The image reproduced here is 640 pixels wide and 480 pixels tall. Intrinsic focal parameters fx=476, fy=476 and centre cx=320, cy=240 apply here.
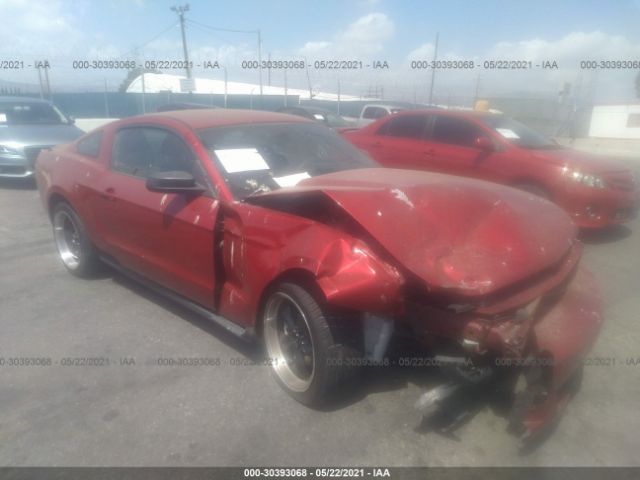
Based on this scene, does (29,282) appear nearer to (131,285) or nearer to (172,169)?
(131,285)

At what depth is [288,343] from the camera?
9.18ft

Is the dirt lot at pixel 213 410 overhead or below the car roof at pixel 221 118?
below

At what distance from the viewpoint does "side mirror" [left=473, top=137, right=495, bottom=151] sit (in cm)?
618

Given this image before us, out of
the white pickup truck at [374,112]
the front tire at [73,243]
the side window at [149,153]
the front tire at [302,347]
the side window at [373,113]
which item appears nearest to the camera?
the front tire at [302,347]

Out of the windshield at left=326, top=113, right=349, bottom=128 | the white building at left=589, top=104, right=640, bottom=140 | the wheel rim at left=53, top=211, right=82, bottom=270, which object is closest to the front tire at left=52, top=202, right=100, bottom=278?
the wheel rim at left=53, top=211, right=82, bottom=270

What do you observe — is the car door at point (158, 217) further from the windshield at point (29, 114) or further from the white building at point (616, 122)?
the white building at point (616, 122)

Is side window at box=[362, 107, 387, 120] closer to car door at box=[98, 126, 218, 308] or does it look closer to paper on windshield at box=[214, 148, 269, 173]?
car door at box=[98, 126, 218, 308]

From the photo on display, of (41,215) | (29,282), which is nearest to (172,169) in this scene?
(29,282)

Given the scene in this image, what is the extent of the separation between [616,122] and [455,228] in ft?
103

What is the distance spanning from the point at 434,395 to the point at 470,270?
2.04 ft

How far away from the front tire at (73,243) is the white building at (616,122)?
3065 centimetres

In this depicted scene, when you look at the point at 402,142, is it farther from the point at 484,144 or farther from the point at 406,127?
the point at 484,144

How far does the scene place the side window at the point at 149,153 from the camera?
335 cm

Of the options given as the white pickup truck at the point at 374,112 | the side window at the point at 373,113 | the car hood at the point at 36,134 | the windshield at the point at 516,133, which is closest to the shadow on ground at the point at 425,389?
the windshield at the point at 516,133
